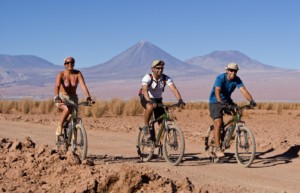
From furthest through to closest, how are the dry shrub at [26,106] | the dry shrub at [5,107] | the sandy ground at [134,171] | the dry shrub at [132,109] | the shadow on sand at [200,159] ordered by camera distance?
the dry shrub at [26,106]
the dry shrub at [5,107]
the dry shrub at [132,109]
the shadow on sand at [200,159]
the sandy ground at [134,171]

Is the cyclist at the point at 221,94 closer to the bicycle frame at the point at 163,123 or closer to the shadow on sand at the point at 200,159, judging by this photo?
the shadow on sand at the point at 200,159

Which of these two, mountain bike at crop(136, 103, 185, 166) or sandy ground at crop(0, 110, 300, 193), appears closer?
sandy ground at crop(0, 110, 300, 193)

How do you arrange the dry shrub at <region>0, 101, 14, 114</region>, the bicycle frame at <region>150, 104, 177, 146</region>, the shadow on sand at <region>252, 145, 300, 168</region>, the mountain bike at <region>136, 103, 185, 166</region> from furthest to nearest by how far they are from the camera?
the dry shrub at <region>0, 101, 14, 114</region>
the shadow on sand at <region>252, 145, 300, 168</region>
the bicycle frame at <region>150, 104, 177, 146</region>
the mountain bike at <region>136, 103, 185, 166</region>

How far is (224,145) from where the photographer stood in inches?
400

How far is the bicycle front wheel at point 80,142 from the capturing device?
938 cm

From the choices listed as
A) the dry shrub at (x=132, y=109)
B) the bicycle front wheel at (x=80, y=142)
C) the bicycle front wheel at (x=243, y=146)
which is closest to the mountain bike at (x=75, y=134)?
the bicycle front wheel at (x=80, y=142)

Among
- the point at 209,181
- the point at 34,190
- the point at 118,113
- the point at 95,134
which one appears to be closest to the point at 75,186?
the point at 34,190

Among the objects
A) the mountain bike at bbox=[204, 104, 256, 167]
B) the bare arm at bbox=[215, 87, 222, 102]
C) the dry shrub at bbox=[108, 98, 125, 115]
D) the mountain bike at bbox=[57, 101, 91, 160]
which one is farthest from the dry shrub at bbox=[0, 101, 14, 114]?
the bare arm at bbox=[215, 87, 222, 102]

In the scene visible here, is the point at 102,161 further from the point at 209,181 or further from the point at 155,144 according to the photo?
the point at 209,181

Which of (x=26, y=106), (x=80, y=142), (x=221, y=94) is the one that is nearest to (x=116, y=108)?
(x=26, y=106)

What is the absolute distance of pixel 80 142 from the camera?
955 centimetres

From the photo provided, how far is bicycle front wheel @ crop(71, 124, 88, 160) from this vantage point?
369 inches

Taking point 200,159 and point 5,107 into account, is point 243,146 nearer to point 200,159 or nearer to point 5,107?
point 200,159

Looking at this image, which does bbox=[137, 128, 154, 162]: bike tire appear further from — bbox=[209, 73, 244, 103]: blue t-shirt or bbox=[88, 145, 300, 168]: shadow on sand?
bbox=[209, 73, 244, 103]: blue t-shirt
